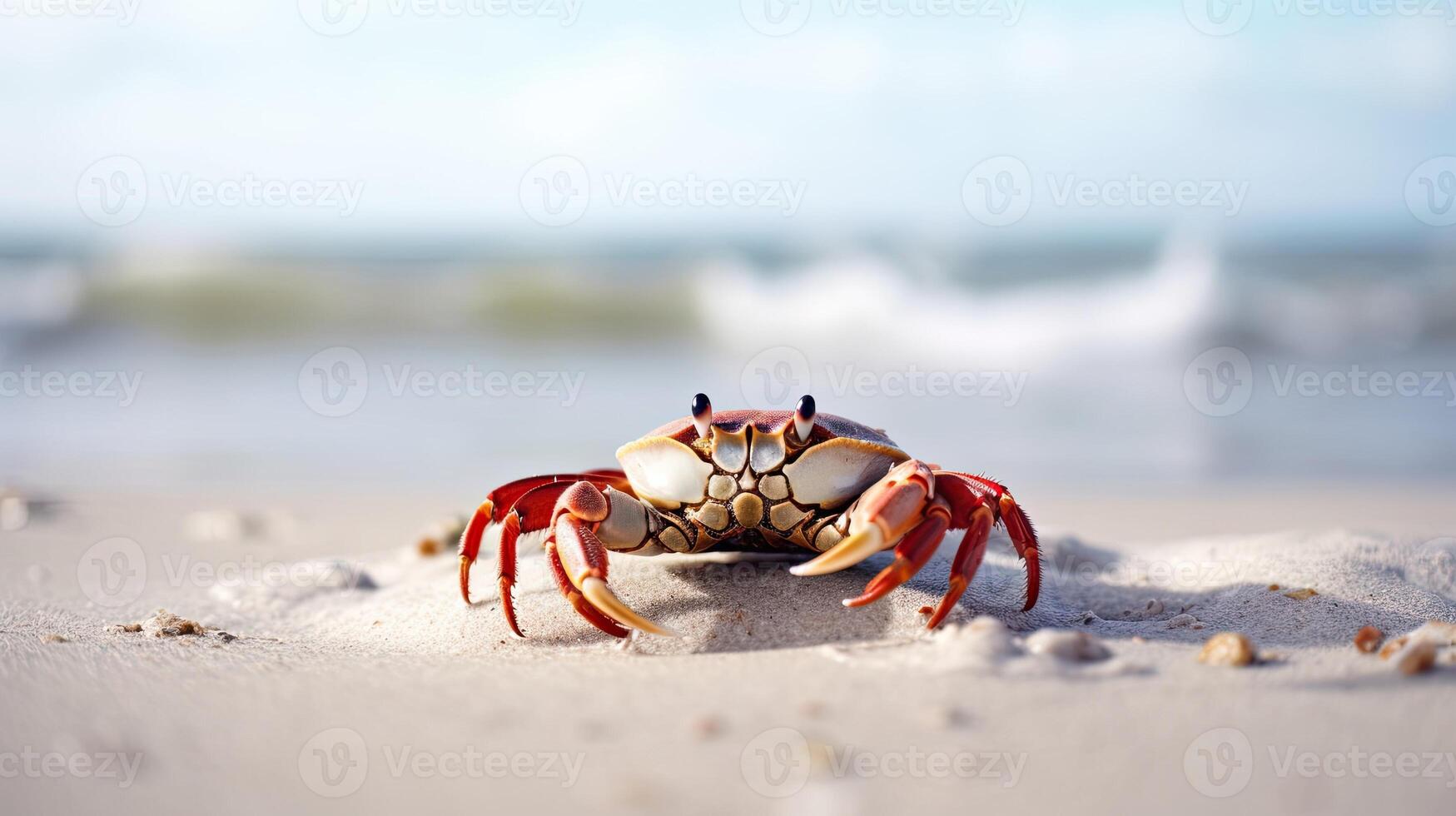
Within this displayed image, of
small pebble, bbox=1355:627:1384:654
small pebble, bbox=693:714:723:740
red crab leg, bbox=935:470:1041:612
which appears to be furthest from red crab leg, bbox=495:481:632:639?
small pebble, bbox=1355:627:1384:654

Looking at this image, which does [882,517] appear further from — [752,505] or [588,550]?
[588,550]

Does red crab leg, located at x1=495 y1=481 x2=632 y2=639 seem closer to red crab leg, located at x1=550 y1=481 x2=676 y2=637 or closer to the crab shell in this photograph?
red crab leg, located at x1=550 y1=481 x2=676 y2=637

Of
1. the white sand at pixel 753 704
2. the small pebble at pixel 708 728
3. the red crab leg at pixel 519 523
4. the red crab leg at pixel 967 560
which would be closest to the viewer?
the white sand at pixel 753 704

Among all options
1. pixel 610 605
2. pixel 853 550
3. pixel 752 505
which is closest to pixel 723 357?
pixel 752 505

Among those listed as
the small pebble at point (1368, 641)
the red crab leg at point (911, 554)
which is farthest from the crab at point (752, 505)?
the small pebble at point (1368, 641)

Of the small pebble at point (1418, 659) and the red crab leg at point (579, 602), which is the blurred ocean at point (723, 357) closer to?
the red crab leg at point (579, 602)

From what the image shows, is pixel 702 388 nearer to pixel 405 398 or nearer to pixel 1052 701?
pixel 405 398

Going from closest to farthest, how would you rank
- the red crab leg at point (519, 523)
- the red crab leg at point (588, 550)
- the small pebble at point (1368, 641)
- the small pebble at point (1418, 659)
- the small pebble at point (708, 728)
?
the small pebble at point (708, 728), the small pebble at point (1418, 659), the small pebble at point (1368, 641), the red crab leg at point (588, 550), the red crab leg at point (519, 523)
